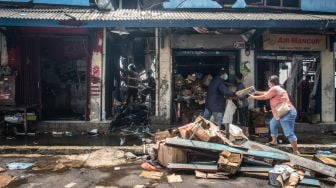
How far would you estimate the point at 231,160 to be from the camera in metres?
7.10

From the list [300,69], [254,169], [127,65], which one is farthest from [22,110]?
[300,69]

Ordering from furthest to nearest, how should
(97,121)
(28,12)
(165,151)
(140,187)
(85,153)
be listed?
(97,121)
(28,12)
(85,153)
(165,151)
(140,187)

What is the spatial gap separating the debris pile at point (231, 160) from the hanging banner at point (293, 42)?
5.37 meters

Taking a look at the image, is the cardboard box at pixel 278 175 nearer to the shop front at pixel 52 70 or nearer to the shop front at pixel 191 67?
the shop front at pixel 191 67

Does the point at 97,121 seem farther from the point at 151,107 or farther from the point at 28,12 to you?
the point at 28,12

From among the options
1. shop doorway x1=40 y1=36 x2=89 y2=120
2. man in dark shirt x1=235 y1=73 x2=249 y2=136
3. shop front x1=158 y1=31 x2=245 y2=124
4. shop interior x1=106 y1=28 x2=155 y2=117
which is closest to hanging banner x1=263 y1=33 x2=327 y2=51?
shop front x1=158 y1=31 x2=245 y2=124

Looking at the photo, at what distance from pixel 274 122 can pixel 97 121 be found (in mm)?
5879

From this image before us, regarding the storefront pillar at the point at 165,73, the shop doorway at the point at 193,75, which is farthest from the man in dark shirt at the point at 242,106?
the storefront pillar at the point at 165,73

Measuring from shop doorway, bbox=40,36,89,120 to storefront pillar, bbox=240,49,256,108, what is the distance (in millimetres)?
5184

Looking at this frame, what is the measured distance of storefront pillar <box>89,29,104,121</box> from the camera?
1242 cm

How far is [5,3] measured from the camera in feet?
40.8

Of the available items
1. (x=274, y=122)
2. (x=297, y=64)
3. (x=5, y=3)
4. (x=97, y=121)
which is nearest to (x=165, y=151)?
(x=274, y=122)

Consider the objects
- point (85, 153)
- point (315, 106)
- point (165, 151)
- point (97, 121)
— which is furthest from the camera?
point (315, 106)

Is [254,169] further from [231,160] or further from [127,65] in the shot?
[127,65]
